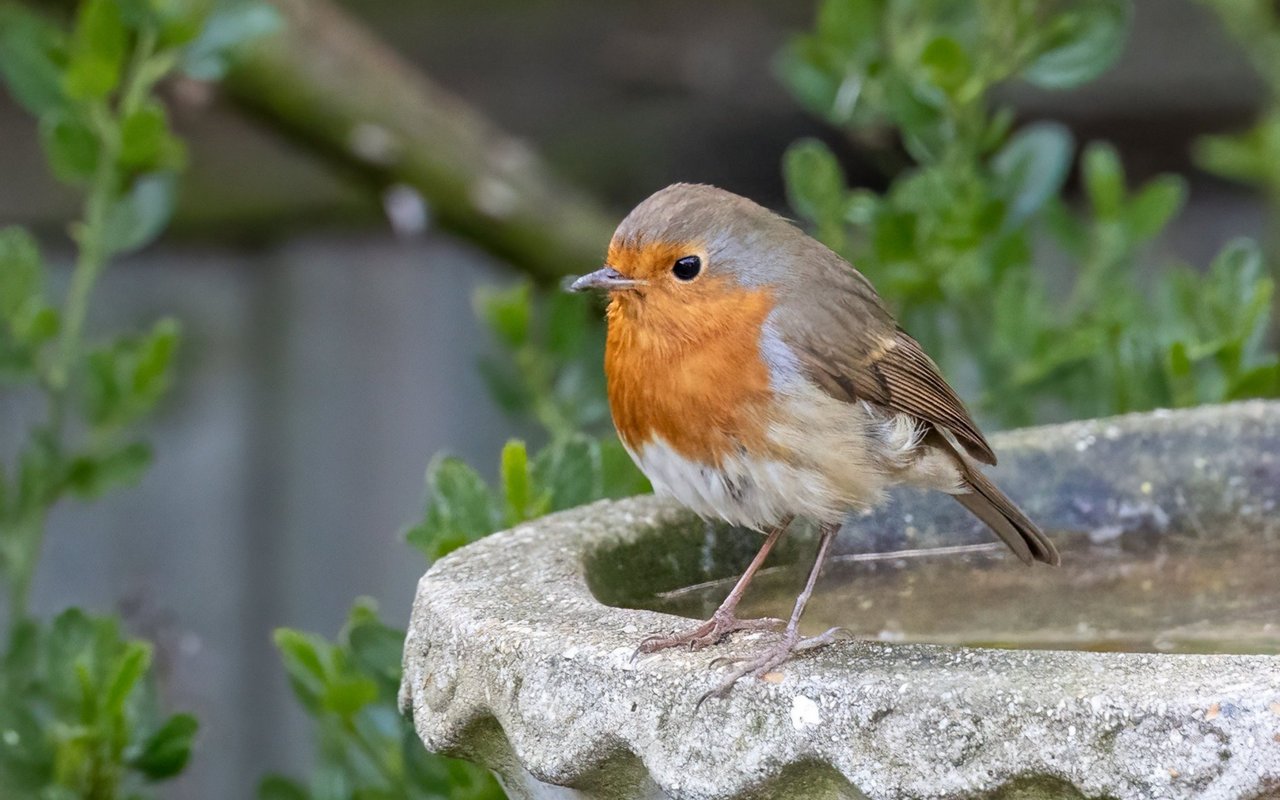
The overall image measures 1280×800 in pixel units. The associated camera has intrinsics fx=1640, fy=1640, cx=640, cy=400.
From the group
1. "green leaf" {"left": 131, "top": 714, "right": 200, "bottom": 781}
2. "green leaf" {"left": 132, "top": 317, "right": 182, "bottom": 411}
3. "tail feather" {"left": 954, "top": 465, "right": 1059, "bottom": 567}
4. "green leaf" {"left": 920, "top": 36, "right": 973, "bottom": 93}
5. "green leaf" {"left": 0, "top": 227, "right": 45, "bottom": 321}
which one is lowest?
"green leaf" {"left": 131, "top": 714, "right": 200, "bottom": 781}

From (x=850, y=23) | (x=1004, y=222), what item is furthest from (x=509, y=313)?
(x=1004, y=222)

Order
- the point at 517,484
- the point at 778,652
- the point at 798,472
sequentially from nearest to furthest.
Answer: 1. the point at 778,652
2. the point at 798,472
3. the point at 517,484

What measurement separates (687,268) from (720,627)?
552 mm

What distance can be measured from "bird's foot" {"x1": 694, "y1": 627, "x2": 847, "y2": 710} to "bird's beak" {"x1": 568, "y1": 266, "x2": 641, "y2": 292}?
1.96 feet

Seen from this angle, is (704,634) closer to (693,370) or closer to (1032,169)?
(693,370)

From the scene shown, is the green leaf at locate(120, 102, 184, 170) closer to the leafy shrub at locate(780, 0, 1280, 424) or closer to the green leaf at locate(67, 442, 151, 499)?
the green leaf at locate(67, 442, 151, 499)

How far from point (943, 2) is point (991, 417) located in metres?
0.83

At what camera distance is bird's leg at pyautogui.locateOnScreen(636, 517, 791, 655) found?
163 cm

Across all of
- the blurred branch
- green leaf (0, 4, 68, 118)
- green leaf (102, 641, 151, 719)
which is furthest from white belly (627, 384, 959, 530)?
the blurred branch

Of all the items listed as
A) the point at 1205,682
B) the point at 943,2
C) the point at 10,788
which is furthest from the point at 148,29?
the point at 1205,682

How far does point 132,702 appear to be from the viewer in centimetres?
251

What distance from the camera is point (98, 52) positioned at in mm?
2699

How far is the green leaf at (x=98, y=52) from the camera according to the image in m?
2.69

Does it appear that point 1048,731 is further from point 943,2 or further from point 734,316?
point 943,2
